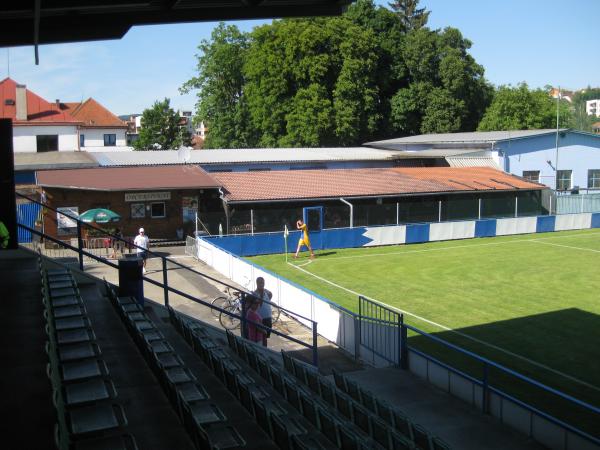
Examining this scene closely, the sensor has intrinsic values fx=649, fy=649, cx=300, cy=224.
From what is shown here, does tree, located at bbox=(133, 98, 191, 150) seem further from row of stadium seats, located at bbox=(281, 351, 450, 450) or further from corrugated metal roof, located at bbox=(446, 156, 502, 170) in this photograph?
row of stadium seats, located at bbox=(281, 351, 450, 450)

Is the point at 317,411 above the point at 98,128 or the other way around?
the other way around

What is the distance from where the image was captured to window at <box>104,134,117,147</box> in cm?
7725

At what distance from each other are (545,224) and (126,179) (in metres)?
24.0

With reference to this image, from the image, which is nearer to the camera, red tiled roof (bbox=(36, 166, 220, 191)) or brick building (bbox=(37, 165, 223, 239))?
brick building (bbox=(37, 165, 223, 239))

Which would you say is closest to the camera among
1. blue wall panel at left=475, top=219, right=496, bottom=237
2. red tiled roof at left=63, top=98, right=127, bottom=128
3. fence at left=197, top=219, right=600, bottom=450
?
fence at left=197, top=219, right=600, bottom=450

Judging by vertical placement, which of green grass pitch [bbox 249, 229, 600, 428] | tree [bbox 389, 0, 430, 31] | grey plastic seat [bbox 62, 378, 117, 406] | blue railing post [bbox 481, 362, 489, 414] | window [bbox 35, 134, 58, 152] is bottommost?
green grass pitch [bbox 249, 229, 600, 428]

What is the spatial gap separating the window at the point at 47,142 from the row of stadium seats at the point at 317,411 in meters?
49.3

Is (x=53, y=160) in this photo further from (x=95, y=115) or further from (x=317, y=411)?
(x=317, y=411)

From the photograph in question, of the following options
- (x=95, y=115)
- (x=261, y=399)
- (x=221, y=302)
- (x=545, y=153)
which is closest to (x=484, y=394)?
(x=261, y=399)

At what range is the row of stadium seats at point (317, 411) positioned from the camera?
294 inches

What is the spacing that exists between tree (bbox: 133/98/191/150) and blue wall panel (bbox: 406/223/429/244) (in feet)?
165

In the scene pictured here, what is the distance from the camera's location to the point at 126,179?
35.0 m

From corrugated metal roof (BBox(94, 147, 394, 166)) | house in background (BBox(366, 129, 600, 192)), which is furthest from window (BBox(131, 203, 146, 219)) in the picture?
house in background (BBox(366, 129, 600, 192))

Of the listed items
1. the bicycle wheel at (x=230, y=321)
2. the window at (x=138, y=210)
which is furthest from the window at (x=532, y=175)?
the bicycle wheel at (x=230, y=321)
